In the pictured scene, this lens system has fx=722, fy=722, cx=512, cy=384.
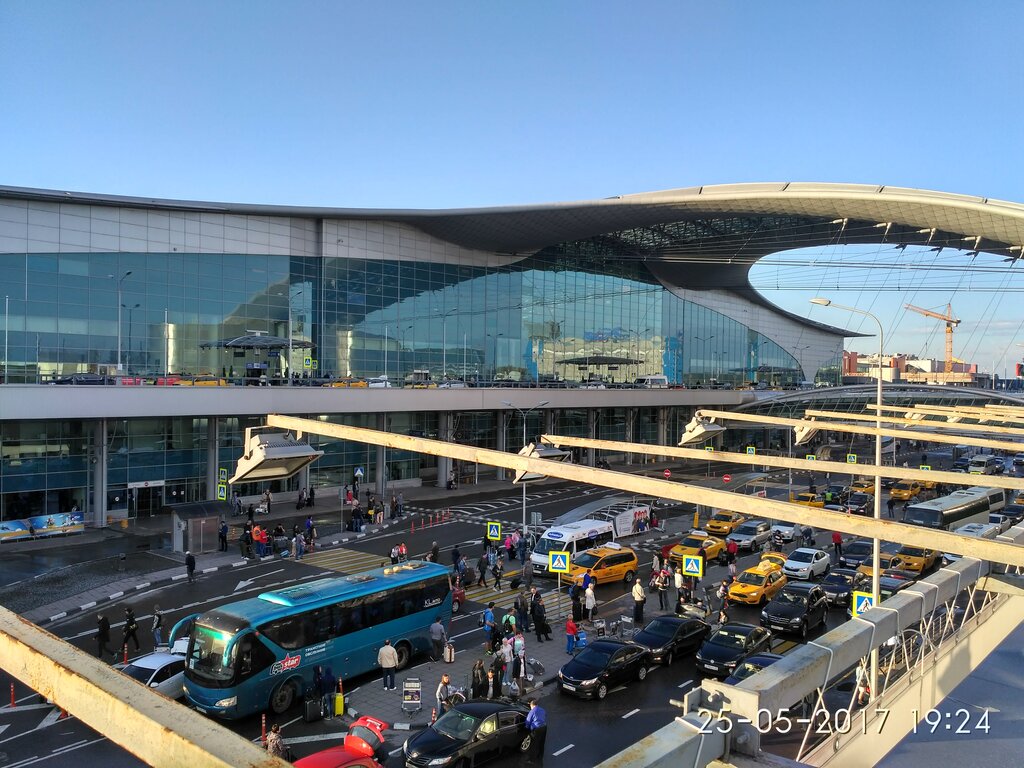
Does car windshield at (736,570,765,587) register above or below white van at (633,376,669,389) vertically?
below

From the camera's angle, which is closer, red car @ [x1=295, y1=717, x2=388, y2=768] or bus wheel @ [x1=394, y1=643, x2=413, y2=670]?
red car @ [x1=295, y1=717, x2=388, y2=768]

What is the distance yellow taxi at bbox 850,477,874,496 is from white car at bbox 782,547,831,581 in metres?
22.1

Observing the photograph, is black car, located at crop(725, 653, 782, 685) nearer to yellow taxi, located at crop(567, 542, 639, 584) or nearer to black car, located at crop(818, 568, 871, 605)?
black car, located at crop(818, 568, 871, 605)

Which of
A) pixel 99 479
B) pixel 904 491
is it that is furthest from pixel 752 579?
pixel 99 479

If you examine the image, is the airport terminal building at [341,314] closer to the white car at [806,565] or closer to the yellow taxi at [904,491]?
the yellow taxi at [904,491]

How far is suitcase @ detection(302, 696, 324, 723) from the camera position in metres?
16.2

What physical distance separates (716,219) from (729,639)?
40.7m

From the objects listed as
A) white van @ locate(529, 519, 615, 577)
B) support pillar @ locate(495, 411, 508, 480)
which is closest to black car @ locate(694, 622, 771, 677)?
white van @ locate(529, 519, 615, 577)

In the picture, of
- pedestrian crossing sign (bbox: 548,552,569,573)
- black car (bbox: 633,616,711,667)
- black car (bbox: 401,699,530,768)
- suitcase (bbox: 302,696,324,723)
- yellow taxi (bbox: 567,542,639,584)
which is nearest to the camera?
black car (bbox: 401,699,530,768)

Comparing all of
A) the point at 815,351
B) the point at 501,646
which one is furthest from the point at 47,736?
the point at 815,351

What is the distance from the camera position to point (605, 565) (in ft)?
93.5

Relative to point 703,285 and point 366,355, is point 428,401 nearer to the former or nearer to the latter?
point 366,355

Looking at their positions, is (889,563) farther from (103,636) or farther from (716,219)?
(103,636)

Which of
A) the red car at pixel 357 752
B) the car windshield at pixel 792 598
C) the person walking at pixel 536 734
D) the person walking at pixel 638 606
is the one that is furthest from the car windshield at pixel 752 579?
the red car at pixel 357 752
